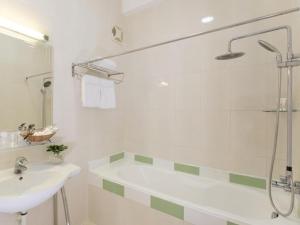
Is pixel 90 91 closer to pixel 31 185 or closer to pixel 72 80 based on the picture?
pixel 72 80

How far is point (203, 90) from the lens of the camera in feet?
5.67

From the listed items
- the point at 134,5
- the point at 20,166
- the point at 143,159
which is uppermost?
the point at 134,5

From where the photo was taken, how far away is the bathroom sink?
0.89m

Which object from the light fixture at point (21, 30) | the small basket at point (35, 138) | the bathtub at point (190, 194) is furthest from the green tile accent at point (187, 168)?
the light fixture at point (21, 30)

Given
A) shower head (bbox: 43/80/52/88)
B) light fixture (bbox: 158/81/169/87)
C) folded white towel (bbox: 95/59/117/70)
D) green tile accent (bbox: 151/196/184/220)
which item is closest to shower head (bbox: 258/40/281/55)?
light fixture (bbox: 158/81/169/87)

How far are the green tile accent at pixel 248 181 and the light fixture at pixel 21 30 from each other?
199 cm

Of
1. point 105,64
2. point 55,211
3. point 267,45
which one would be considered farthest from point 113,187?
point 267,45

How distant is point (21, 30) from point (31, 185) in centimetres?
111

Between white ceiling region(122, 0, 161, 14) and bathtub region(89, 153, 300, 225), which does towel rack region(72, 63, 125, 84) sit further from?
bathtub region(89, 153, 300, 225)

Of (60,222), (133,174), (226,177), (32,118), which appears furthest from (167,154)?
(32,118)

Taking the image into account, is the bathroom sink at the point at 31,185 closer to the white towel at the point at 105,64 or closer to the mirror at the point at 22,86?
the mirror at the point at 22,86

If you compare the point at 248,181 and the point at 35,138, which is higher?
the point at 35,138

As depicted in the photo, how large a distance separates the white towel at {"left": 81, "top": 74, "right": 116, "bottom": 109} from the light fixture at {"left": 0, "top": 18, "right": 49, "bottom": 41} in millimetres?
448

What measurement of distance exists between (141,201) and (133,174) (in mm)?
647
